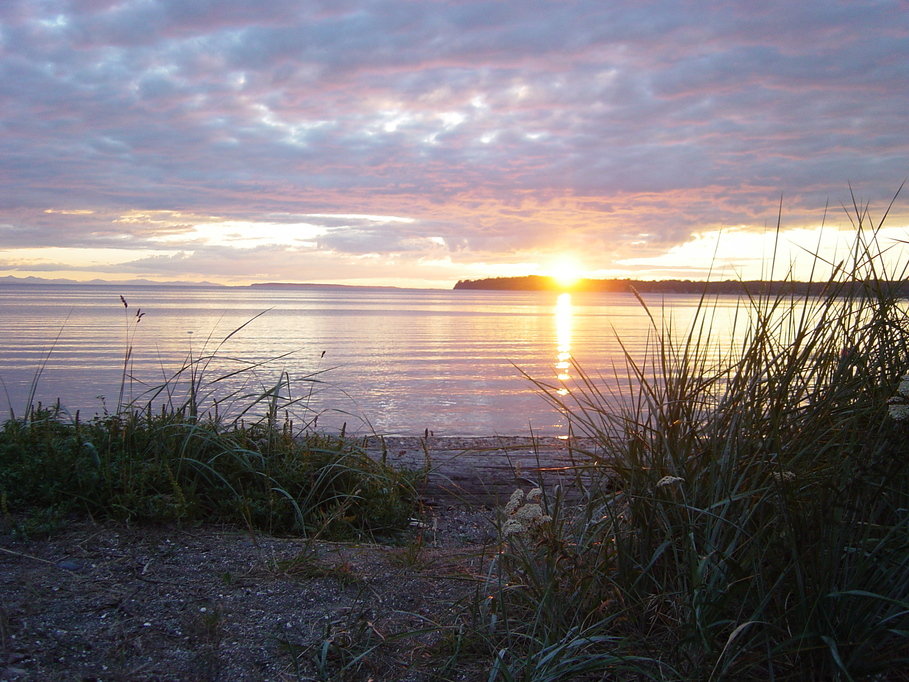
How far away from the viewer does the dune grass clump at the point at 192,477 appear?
13.5 ft

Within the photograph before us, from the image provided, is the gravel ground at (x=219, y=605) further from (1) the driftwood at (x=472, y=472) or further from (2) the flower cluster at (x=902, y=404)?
(2) the flower cluster at (x=902, y=404)

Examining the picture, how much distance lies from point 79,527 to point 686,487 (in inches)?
131

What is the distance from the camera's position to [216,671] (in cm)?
261

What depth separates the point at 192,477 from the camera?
454 cm

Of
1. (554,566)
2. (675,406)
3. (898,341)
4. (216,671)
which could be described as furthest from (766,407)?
(216,671)

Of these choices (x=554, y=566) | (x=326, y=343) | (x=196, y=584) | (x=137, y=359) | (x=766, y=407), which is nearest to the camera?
(x=554, y=566)

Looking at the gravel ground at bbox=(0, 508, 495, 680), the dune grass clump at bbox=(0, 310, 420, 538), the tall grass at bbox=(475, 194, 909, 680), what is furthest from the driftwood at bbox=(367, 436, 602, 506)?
the tall grass at bbox=(475, 194, 909, 680)

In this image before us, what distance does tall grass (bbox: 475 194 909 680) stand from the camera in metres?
2.35

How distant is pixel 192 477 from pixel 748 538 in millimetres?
3429

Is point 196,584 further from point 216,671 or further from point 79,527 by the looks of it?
point 79,527

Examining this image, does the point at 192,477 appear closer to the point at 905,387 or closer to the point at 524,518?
the point at 524,518

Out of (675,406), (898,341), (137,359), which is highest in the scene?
(898,341)

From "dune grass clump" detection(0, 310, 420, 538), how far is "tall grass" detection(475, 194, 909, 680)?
64.8 inches

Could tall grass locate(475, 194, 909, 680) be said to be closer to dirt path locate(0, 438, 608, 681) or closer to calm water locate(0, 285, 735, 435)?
dirt path locate(0, 438, 608, 681)
